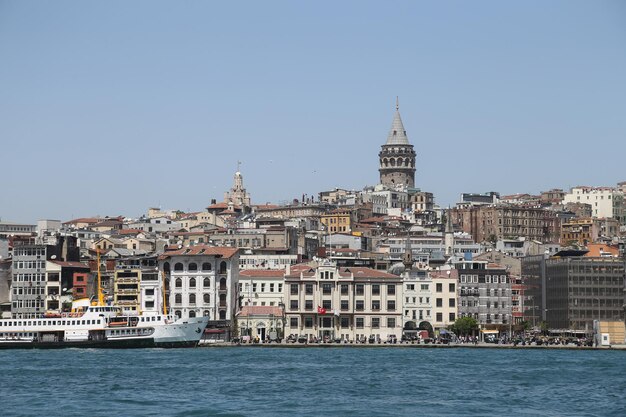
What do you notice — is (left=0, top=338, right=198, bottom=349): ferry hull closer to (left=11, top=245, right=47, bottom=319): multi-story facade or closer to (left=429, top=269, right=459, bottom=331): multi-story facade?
(left=11, top=245, right=47, bottom=319): multi-story facade

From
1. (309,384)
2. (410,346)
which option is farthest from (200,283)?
(309,384)

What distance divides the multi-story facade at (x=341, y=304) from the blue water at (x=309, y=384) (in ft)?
54.1

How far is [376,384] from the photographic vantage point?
65062 millimetres

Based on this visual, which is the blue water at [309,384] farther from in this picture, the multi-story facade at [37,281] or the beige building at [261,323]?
the multi-story facade at [37,281]

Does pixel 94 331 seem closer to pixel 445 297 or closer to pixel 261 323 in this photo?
pixel 261 323

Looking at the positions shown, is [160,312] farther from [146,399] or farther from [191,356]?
[146,399]

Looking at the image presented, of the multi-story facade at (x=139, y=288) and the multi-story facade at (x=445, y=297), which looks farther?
the multi-story facade at (x=445, y=297)

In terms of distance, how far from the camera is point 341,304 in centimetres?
11019

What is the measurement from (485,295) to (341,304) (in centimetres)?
1286

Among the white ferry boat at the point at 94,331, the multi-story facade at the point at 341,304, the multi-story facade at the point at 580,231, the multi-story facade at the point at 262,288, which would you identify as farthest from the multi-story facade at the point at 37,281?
the multi-story facade at the point at 580,231

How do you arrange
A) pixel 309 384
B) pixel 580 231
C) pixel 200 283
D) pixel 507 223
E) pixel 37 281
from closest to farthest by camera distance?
pixel 309 384 → pixel 200 283 → pixel 37 281 → pixel 580 231 → pixel 507 223

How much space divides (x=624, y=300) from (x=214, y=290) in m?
30.4

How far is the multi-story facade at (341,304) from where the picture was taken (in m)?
110

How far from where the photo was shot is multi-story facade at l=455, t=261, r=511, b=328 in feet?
382
